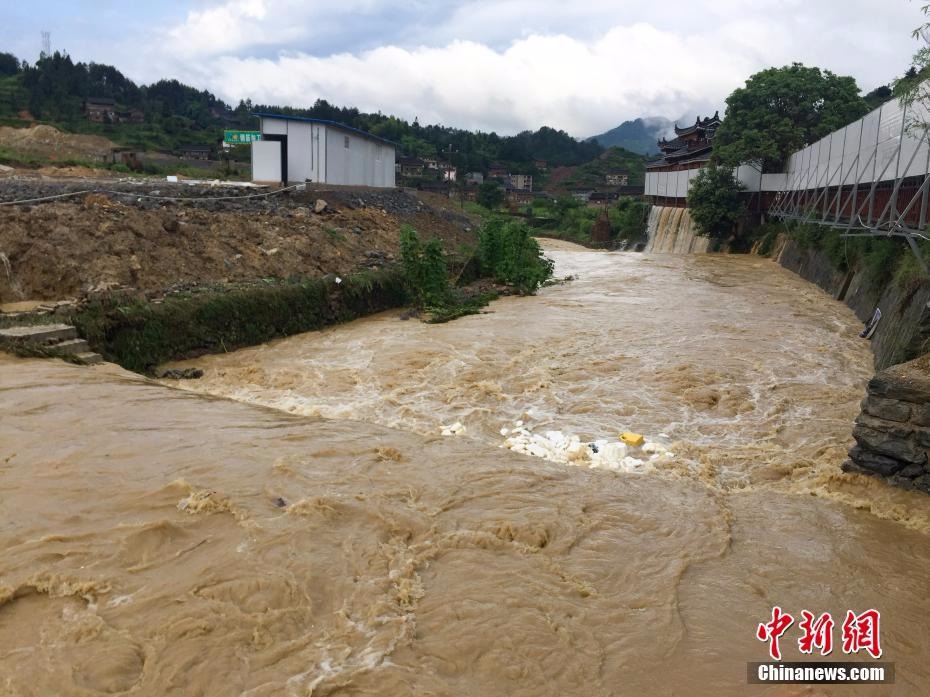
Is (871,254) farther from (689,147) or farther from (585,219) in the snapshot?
(585,219)

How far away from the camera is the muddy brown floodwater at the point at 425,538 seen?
416 cm

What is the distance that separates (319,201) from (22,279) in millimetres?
9860


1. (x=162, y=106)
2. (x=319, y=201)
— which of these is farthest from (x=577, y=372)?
(x=162, y=106)

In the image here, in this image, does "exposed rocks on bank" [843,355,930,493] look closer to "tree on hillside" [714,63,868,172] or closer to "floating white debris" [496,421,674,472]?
"floating white debris" [496,421,674,472]

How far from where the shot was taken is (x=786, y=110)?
33.2 m

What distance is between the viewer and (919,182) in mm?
15555

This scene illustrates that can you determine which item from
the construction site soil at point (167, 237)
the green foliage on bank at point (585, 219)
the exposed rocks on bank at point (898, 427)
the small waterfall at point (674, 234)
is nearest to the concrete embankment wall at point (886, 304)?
the exposed rocks on bank at point (898, 427)

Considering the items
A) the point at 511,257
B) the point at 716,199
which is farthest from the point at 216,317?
the point at 716,199

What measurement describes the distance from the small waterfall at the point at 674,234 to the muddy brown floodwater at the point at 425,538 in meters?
29.2

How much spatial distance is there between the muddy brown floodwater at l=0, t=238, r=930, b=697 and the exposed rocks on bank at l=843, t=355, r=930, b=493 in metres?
0.23

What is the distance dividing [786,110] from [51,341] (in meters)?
33.0

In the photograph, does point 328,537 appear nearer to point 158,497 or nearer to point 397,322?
point 158,497

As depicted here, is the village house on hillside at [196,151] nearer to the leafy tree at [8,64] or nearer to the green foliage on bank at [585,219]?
the green foliage on bank at [585,219]

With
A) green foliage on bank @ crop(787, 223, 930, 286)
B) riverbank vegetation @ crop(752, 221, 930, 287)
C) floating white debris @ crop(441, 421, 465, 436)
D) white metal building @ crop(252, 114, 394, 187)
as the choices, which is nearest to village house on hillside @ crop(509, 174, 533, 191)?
riverbank vegetation @ crop(752, 221, 930, 287)
